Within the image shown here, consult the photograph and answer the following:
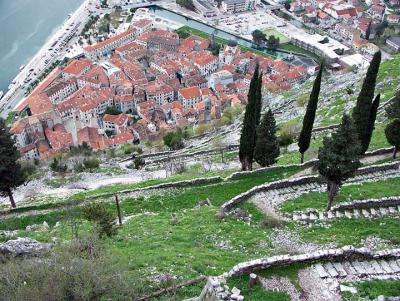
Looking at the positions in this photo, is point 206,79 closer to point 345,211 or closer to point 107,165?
point 107,165

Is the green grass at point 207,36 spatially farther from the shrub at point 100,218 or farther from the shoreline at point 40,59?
the shrub at point 100,218

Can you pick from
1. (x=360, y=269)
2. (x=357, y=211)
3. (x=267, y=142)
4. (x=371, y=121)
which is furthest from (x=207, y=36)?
(x=360, y=269)

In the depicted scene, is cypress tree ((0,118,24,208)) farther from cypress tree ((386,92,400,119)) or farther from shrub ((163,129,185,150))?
cypress tree ((386,92,400,119))

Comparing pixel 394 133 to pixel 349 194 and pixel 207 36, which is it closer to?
pixel 349 194

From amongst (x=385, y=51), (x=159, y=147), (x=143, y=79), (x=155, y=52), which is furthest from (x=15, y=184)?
(x=385, y=51)

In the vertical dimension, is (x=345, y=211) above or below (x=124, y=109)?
above

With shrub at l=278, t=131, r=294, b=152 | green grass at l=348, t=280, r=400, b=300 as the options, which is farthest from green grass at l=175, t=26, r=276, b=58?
green grass at l=348, t=280, r=400, b=300
